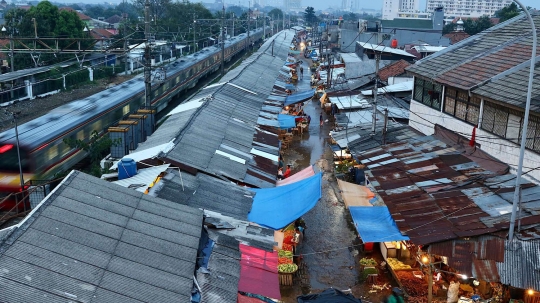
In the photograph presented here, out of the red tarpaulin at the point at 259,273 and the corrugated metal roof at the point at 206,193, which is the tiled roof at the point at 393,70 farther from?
the red tarpaulin at the point at 259,273

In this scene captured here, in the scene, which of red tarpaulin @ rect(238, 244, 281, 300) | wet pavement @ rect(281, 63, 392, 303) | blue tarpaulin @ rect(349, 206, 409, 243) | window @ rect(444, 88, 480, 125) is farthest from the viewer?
window @ rect(444, 88, 480, 125)

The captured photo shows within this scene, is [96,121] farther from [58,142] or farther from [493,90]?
[493,90]

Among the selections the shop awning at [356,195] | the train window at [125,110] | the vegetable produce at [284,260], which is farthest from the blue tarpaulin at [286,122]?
the vegetable produce at [284,260]

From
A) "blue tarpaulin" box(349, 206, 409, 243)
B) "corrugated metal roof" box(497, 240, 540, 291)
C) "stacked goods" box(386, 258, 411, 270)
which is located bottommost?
"stacked goods" box(386, 258, 411, 270)

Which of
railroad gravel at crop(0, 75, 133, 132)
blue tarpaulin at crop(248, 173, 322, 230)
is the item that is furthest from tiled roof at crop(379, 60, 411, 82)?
blue tarpaulin at crop(248, 173, 322, 230)

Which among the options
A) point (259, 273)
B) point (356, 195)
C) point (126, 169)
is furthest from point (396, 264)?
point (126, 169)

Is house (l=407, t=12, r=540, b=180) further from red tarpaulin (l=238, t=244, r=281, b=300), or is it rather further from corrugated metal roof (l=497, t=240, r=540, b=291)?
red tarpaulin (l=238, t=244, r=281, b=300)
